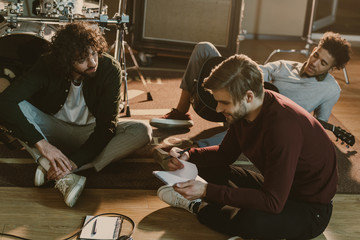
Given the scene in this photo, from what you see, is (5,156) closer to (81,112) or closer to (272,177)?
(81,112)

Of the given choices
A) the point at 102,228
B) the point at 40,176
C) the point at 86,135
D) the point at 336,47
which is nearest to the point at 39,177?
the point at 40,176

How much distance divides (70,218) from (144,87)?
1.92m

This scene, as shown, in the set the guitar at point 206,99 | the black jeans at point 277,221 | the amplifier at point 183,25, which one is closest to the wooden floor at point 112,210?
the black jeans at point 277,221

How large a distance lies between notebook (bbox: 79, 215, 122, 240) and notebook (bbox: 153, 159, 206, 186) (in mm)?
291

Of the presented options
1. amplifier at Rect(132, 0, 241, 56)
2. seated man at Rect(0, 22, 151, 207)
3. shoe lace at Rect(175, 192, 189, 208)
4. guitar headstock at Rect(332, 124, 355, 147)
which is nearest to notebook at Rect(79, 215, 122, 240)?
seated man at Rect(0, 22, 151, 207)

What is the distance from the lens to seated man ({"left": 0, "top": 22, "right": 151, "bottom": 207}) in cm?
225

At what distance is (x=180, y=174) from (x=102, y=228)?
A: 400 millimetres

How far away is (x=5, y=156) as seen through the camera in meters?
2.66

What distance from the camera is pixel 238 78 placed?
1.69 metres

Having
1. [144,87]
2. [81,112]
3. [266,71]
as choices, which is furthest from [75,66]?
[144,87]

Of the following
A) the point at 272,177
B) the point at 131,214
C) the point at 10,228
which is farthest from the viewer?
the point at 131,214

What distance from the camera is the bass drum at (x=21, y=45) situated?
2805 millimetres

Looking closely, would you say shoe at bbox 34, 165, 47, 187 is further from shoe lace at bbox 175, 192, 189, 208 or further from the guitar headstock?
the guitar headstock

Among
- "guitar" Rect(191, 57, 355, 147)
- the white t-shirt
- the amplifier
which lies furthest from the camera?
the amplifier
